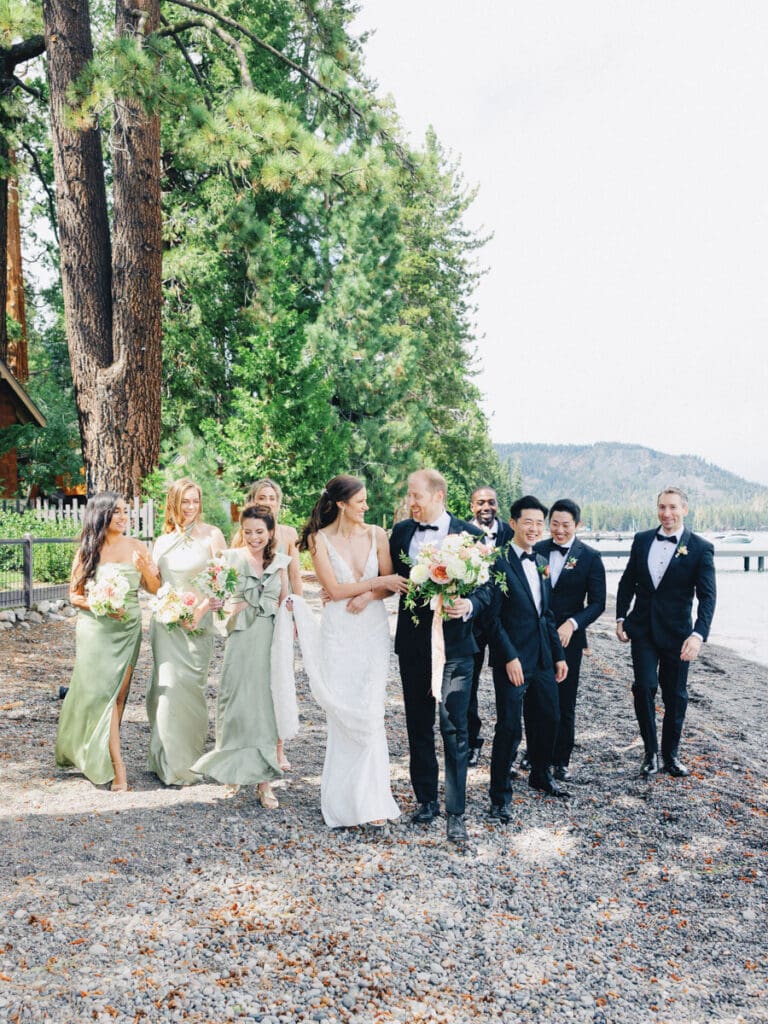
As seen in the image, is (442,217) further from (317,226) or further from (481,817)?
(481,817)

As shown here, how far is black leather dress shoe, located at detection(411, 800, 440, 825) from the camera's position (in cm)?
552

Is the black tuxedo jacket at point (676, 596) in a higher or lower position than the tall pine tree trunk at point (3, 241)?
lower

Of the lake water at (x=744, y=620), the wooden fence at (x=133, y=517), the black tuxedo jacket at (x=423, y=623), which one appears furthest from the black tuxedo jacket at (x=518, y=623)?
the lake water at (x=744, y=620)

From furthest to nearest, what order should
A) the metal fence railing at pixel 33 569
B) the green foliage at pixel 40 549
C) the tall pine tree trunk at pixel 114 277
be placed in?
the tall pine tree trunk at pixel 114 277 → the green foliage at pixel 40 549 → the metal fence railing at pixel 33 569

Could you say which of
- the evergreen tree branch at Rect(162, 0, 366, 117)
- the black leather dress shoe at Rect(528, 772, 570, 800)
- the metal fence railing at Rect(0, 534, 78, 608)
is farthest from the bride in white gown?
the evergreen tree branch at Rect(162, 0, 366, 117)

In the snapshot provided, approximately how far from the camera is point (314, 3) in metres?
15.2

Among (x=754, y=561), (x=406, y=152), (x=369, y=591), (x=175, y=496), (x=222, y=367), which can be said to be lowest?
(x=754, y=561)

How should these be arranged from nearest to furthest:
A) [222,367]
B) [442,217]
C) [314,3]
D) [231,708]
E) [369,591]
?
1. [369,591]
2. [231,708]
3. [314,3]
4. [222,367]
5. [442,217]

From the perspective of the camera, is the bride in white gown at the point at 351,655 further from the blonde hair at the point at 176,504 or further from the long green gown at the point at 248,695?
the blonde hair at the point at 176,504

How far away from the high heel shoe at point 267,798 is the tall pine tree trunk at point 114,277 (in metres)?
10.1

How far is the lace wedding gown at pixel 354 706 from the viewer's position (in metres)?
5.42

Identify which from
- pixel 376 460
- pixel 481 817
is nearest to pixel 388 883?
pixel 481 817

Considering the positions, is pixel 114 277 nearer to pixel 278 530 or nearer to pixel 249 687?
pixel 278 530

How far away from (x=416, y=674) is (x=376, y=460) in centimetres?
2409
